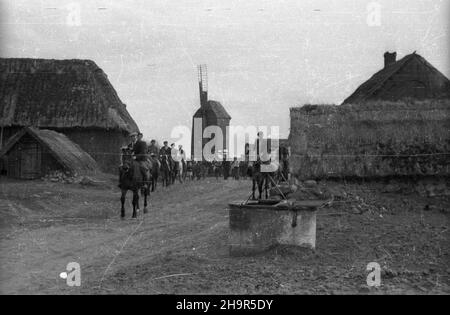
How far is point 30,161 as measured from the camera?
90.1 feet

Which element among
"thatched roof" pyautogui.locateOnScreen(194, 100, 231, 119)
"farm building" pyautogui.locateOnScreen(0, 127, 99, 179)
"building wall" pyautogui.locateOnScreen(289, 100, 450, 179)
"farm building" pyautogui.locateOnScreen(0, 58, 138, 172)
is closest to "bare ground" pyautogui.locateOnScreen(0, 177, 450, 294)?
"building wall" pyautogui.locateOnScreen(289, 100, 450, 179)

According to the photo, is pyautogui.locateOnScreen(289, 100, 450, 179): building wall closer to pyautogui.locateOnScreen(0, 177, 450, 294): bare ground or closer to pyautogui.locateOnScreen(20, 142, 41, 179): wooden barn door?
pyautogui.locateOnScreen(0, 177, 450, 294): bare ground

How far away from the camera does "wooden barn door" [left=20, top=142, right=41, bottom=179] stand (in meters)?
27.3

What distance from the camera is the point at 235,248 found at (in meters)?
9.09

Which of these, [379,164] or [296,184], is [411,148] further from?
[296,184]

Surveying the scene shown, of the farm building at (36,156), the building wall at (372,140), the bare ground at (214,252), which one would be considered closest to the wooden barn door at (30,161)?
the farm building at (36,156)

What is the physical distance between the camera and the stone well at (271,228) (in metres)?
8.87

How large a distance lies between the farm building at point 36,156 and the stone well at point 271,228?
18955 mm

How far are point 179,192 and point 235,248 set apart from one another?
48.1 feet

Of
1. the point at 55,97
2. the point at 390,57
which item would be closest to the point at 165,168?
the point at 55,97

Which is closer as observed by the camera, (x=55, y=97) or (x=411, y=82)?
(x=411, y=82)

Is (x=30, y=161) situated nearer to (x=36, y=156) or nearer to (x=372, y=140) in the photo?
(x=36, y=156)

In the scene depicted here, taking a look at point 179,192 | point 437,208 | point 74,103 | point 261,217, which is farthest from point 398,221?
point 74,103

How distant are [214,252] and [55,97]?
26.7m
